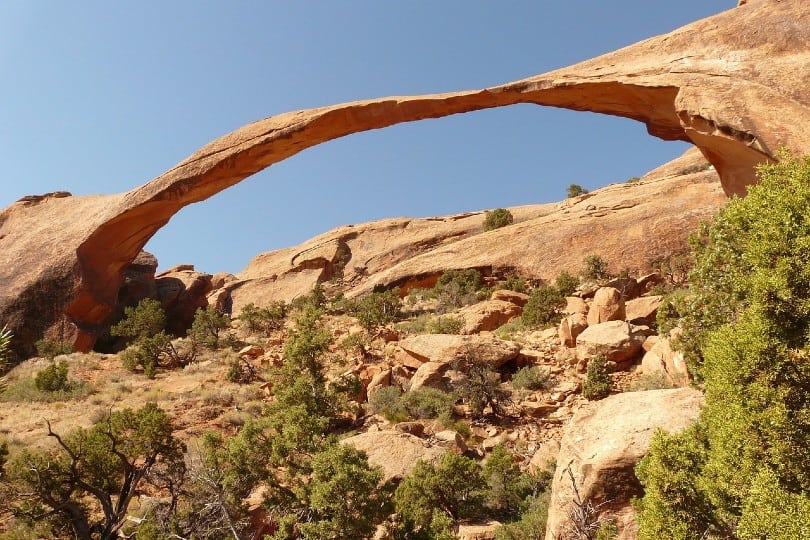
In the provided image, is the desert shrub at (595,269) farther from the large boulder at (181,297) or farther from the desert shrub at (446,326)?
the large boulder at (181,297)

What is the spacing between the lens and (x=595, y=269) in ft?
62.0

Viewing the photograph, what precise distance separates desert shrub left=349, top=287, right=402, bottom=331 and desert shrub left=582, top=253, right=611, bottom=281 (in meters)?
7.25

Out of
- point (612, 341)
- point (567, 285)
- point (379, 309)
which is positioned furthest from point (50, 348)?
point (612, 341)

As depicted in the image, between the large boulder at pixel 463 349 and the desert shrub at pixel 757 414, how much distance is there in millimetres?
8011

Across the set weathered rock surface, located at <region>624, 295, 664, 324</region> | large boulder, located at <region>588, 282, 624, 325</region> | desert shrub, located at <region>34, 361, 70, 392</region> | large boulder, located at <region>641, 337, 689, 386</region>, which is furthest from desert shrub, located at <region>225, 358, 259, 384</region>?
weathered rock surface, located at <region>624, 295, 664, 324</region>

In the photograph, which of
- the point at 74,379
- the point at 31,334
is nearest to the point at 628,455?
the point at 74,379

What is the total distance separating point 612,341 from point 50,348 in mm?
19623

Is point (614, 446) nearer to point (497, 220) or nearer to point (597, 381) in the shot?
point (597, 381)

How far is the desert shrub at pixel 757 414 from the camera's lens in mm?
3799

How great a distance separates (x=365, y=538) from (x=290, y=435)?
2.09 meters

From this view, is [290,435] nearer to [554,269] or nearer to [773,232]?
[773,232]

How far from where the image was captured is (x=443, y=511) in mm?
7855

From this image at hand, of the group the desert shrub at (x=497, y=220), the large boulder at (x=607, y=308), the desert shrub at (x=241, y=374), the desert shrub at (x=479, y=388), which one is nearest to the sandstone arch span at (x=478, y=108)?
the large boulder at (x=607, y=308)

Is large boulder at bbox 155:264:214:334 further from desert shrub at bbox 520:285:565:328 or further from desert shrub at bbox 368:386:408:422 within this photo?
desert shrub at bbox 520:285:565:328
